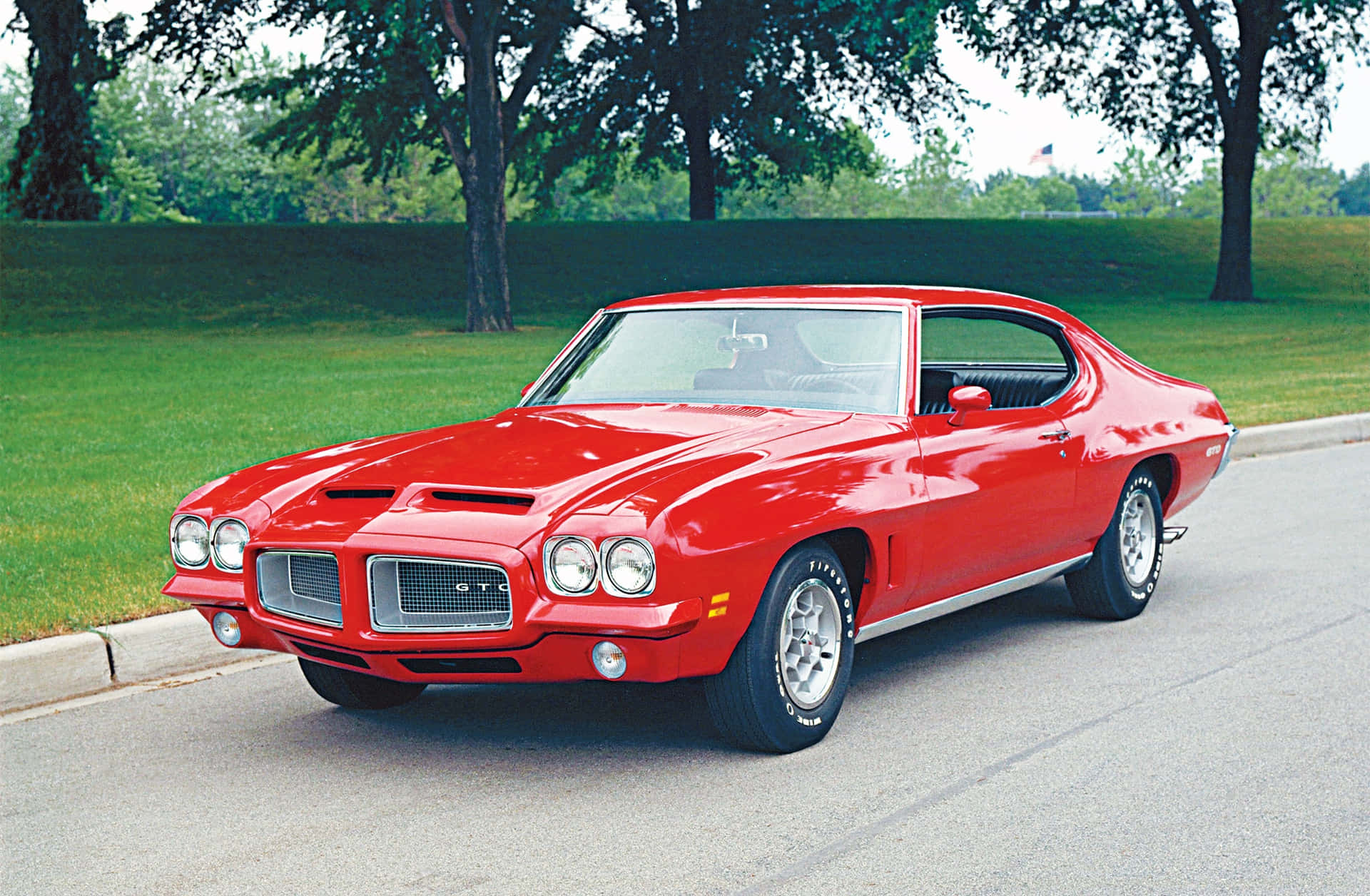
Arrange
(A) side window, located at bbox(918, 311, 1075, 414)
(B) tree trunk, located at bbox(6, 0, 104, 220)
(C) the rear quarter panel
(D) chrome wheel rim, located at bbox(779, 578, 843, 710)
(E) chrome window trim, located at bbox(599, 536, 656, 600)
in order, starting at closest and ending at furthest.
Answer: (E) chrome window trim, located at bbox(599, 536, 656, 600), (D) chrome wheel rim, located at bbox(779, 578, 843, 710), (A) side window, located at bbox(918, 311, 1075, 414), (C) the rear quarter panel, (B) tree trunk, located at bbox(6, 0, 104, 220)

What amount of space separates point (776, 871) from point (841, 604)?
1.34m

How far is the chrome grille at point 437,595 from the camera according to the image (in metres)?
4.56

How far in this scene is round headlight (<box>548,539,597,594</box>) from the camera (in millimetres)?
4465

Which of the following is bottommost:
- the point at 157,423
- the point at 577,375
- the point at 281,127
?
the point at 157,423

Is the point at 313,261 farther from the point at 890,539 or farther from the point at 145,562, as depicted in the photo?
the point at 890,539

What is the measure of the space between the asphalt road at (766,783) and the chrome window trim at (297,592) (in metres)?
0.50

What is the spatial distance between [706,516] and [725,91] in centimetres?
3657

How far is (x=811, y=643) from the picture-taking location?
5070mm

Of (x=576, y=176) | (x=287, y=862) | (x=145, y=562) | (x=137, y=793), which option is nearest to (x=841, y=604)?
(x=287, y=862)

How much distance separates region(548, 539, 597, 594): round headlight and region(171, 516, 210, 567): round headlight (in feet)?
4.62

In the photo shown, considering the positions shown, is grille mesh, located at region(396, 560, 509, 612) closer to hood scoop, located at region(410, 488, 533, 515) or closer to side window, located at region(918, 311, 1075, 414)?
hood scoop, located at region(410, 488, 533, 515)

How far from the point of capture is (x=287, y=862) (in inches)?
162

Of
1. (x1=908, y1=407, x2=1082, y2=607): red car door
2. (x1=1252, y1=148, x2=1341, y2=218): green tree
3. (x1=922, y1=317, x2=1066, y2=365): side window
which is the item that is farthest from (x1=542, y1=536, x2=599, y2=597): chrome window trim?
(x1=1252, y1=148, x2=1341, y2=218): green tree

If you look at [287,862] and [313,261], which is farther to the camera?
[313,261]
